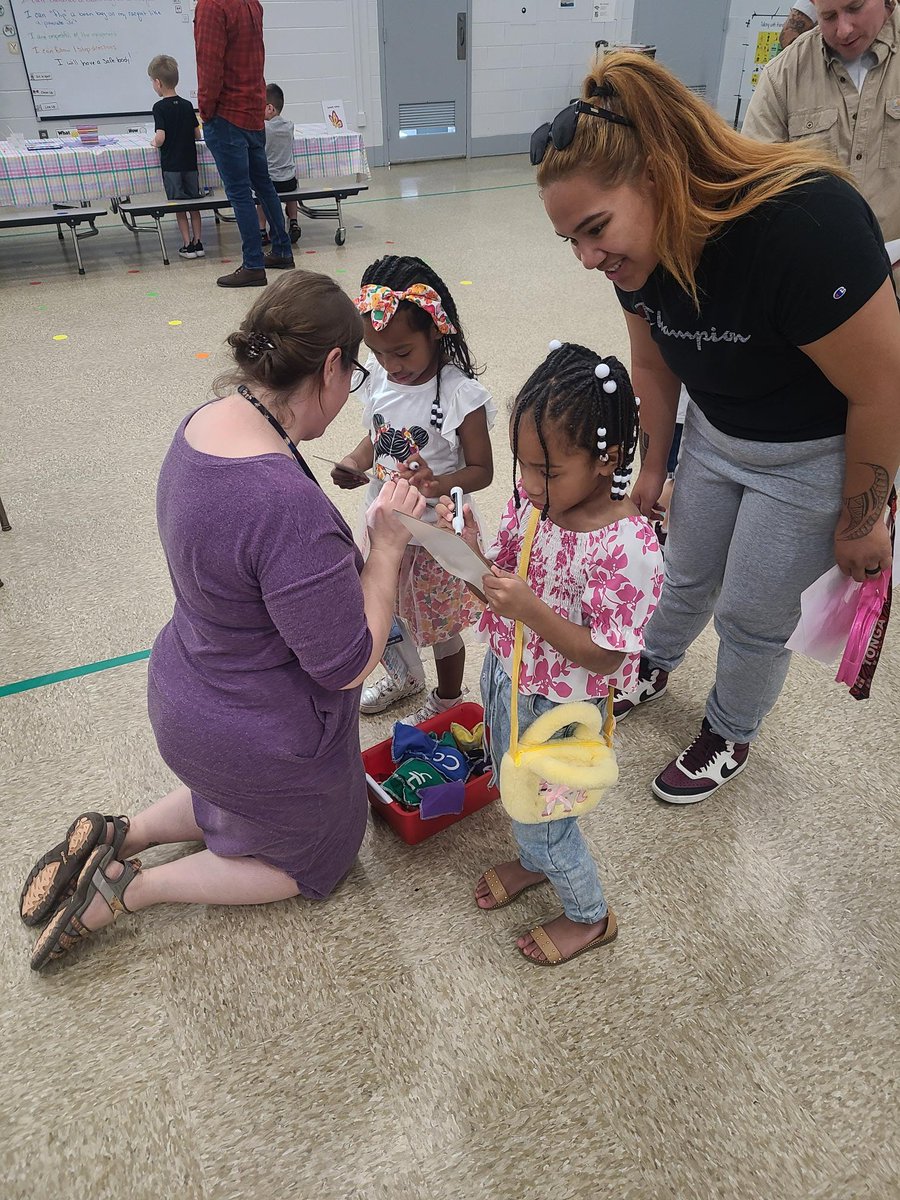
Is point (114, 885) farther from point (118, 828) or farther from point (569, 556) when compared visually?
point (569, 556)

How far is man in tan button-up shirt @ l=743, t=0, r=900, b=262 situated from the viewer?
5.86 feet

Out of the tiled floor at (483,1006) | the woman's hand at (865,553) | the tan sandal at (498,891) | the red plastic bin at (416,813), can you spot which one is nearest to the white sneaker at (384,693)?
the tiled floor at (483,1006)

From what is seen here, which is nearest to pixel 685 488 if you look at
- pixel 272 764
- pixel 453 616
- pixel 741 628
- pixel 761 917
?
pixel 741 628

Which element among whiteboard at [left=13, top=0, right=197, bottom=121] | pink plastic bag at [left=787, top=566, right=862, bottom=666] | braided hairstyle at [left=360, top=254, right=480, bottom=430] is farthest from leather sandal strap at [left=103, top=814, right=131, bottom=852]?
whiteboard at [left=13, top=0, right=197, bottom=121]

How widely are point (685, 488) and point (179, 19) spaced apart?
759cm

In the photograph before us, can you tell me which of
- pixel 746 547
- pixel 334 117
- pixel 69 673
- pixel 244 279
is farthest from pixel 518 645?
pixel 334 117

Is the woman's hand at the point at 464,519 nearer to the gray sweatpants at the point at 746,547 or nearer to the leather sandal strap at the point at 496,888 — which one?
the gray sweatpants at the point at 746,547

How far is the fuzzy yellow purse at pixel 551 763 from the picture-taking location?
121cm

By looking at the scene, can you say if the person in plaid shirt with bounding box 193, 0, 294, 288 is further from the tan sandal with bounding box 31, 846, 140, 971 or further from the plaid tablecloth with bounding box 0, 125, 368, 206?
the tan sandal with bounding box 31, 846, 140, 971

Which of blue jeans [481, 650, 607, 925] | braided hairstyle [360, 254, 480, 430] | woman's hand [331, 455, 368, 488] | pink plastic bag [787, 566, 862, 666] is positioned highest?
braided hairstyle [360, 254, 480, 430]

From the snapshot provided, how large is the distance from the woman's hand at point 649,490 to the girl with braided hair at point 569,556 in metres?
0.48

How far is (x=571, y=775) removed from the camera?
1.21 meters

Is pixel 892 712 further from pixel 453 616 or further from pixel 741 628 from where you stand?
pixel 453 616

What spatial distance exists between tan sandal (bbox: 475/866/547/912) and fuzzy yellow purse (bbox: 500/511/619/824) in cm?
34
